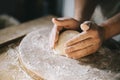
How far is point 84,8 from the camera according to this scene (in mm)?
1106

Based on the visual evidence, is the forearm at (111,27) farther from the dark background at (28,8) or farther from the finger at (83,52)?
the dark background at (28,8)

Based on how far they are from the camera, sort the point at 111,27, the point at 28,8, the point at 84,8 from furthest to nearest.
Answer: the point at 28,8, the point at 84,8, the point at 111,27

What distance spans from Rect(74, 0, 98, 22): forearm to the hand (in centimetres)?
23

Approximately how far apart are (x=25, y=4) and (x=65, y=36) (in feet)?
4.25

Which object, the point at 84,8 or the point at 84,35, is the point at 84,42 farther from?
the point at 84,8

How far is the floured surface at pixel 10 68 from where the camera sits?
0.82 meters

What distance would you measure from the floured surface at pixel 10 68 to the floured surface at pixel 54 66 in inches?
1.6

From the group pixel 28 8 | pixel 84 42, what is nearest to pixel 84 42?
pixel 84 42

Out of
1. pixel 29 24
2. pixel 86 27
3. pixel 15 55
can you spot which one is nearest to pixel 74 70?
pixel 86 27

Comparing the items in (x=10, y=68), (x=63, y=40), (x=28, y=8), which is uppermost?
(x=63, y=40)

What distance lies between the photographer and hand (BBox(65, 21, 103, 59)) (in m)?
0.85

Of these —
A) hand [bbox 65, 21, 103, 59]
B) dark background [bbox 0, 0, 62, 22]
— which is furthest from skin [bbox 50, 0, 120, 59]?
dark background [bbox 0, 0, 62, 22]

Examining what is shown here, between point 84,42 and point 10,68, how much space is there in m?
0.33

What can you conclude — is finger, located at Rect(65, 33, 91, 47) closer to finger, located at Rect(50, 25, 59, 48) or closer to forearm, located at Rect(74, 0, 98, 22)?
finger, located at Rect(50, 25, 59, 48)
